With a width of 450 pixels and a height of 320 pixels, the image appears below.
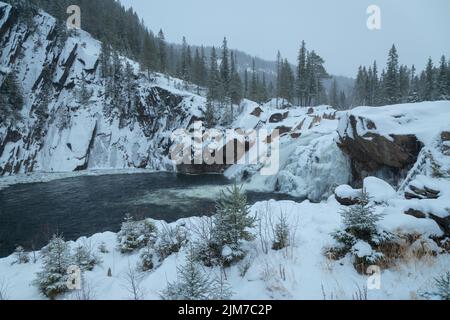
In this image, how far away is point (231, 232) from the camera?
595cm

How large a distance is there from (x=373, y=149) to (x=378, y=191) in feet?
38.5

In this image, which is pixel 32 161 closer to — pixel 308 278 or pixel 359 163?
pixel 359 163

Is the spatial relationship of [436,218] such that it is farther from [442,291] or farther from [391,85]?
[391,85]

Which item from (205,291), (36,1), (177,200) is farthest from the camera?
(36,1)

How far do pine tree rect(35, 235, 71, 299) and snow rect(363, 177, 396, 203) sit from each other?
27.0 ft

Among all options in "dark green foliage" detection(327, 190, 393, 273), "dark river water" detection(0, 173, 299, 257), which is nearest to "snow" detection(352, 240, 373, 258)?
"dark green foliage" detection(327, 190, 393, 273)

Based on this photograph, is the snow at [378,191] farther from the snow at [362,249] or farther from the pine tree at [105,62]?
the pine tree at [105,62]

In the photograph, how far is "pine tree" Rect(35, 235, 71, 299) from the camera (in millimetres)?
5703

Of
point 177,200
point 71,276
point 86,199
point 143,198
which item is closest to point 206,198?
point 177,200

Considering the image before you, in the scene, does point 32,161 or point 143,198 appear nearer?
point 143,198

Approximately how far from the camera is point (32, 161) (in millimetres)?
44656

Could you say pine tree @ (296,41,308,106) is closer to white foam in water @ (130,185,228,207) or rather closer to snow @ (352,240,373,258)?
white foam in water @ (130,185,228,207)

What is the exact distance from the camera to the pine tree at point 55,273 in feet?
18.7
